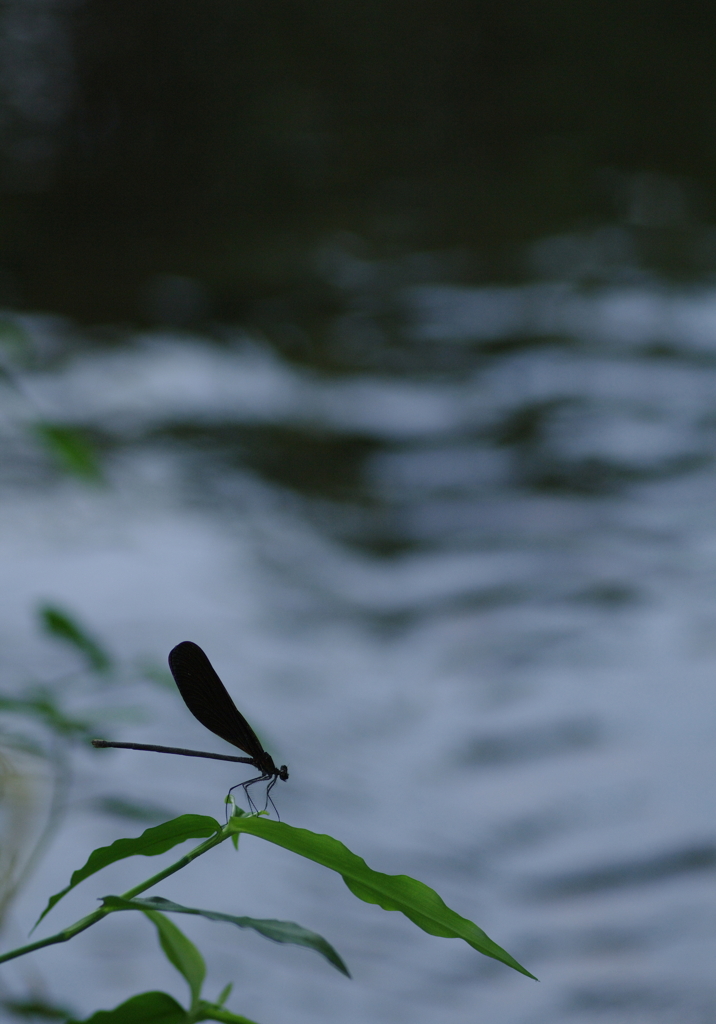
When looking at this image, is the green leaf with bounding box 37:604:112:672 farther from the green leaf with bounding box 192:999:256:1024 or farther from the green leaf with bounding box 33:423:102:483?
the green leaf with bounding box 192:999:256:1024

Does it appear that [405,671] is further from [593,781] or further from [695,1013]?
[695,1013]

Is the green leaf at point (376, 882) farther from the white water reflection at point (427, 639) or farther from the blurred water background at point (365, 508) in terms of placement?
the white water reflection at point (427, 639)

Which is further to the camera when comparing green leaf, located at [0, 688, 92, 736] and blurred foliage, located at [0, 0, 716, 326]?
blurred foliage, located at [0, 0, 716, 326]

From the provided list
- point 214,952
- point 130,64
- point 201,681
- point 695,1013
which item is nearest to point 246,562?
point 214,952

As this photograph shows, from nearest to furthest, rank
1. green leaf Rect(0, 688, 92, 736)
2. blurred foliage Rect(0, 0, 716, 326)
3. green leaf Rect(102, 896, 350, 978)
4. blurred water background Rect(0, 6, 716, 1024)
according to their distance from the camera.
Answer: green leaf Rect(102, 896, 350, 978) < green leaf Rect(0, 688, 92, 736) < blurred water background Rect(0, 6, 716, 1024) < blurred foliage Rect(0, 0, 716, 326)

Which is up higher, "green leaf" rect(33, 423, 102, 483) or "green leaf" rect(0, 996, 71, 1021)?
"green leaf" rect(33, 423, 102, 483)

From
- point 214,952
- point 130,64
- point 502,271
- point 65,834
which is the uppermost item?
point 130,64

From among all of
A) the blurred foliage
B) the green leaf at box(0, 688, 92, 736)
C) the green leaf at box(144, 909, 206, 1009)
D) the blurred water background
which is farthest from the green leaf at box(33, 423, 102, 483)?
the blurred foliage

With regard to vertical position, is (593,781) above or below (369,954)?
above
